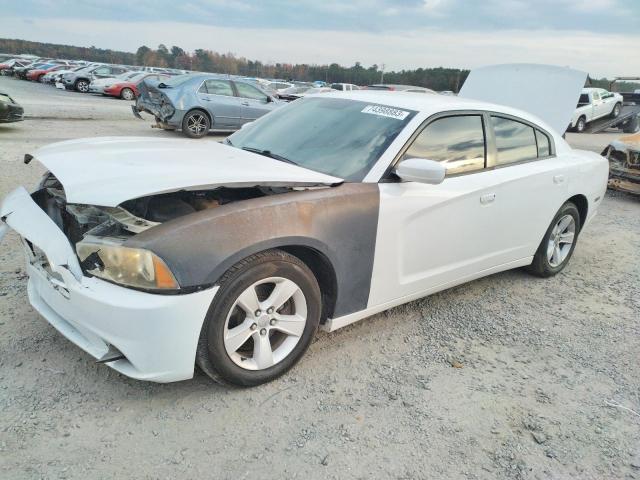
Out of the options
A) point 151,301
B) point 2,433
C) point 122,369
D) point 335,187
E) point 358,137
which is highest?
point 358,137

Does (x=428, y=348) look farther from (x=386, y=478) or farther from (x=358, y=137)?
(x=358, y=137)

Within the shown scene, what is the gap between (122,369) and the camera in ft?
7.59

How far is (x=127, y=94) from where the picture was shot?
2408cm

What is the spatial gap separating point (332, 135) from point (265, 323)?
1386mm

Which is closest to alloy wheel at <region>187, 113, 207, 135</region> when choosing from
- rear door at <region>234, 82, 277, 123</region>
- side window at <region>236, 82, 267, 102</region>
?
rear door at <region>234, 82, 277, 123</region>

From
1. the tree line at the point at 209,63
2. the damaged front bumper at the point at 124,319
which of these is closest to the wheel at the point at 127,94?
the damaged front bumper at the point at 124,319

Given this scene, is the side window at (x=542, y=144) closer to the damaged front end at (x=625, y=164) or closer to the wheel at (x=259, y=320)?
the wheel at (x=259, y=320)

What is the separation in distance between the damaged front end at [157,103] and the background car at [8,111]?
2.69 m

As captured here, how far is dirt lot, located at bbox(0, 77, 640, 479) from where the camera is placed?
85.7 inches

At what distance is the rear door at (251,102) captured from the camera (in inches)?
502

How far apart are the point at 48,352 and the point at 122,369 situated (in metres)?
0.79

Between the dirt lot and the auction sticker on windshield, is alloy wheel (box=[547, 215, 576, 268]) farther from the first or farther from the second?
the auction sticker on windshield

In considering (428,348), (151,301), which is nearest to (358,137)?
(428,348)

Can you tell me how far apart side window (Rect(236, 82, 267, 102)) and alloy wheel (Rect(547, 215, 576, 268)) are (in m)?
10.00
